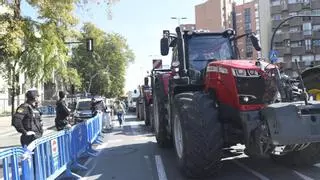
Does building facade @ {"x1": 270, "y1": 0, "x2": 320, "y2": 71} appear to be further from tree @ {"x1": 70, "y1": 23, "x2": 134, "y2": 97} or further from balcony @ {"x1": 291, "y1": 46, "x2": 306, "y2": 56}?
tree @ {"x1": 70, "y1": 23, "x2": 134, "y2": 97}

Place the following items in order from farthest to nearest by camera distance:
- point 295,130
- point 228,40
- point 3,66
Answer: point 3,66 → point 228,40 → point 295,130

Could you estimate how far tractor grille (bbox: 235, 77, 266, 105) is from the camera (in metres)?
8.80

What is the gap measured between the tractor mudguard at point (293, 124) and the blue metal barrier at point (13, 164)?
362 centimetres

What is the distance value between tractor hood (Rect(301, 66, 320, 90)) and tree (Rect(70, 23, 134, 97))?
81079 mm

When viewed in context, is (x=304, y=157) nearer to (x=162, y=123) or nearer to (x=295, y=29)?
(x=162, y=123)

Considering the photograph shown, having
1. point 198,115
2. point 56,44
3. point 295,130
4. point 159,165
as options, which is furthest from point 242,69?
point 56,44

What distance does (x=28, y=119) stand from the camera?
9.95 meters

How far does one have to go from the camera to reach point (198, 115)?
8.73 meters

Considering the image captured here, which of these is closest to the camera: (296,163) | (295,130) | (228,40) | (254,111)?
(295,130)

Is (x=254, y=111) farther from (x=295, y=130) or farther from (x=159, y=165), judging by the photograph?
(x=159, y=165)

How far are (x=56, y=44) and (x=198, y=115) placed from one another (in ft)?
36.8

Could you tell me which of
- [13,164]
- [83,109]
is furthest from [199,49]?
[83,109]

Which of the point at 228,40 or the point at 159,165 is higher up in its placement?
the point at 228,40

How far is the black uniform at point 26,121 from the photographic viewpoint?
31.9 feet
